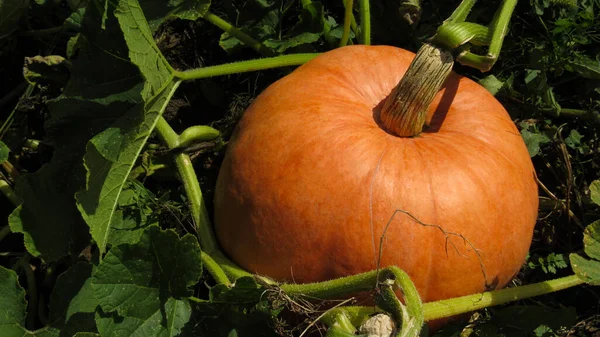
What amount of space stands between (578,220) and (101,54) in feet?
5.59

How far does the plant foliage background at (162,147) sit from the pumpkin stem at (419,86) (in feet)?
1.70

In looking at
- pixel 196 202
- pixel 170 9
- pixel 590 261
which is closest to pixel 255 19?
pixel 170 9

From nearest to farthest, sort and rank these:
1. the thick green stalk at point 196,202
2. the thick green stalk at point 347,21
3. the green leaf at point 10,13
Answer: the thick green stalk at point 196,202, the thick green stalk at point 347,21, the green leaf at point 10,13

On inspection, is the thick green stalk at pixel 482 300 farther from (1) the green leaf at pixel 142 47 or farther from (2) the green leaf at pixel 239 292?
(1) the green leaf at pixel 142 47

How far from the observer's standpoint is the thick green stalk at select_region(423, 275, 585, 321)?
1.79 m

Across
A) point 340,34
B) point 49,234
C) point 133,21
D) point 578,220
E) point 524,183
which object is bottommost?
point 578,220

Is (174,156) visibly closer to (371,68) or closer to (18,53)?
(371,68)

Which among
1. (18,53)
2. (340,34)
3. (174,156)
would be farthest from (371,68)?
(18,53)

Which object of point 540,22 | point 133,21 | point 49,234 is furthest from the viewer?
point 540,22

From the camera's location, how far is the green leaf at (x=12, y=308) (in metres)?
1.95

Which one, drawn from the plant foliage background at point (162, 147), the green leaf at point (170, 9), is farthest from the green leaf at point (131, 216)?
the green leaf at point (170, 9)

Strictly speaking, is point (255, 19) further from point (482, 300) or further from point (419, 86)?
point (482, 300)

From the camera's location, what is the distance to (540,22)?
8.86 feet

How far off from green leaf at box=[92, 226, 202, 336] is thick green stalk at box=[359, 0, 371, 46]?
1.03 m
